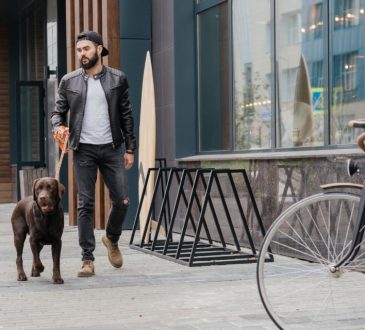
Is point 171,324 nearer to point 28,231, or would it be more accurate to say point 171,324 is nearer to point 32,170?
point 28,231

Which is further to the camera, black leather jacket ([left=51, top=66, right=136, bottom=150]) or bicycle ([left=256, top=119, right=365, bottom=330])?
black leather jacket ([left=51, top=66, right=136, bottom=150])

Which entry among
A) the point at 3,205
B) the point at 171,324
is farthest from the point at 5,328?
the point at 3,205

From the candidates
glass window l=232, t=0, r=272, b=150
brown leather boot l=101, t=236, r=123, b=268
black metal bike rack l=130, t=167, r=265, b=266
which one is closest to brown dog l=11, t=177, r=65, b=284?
brown leather boot l=101, t=236, r=123, b=268

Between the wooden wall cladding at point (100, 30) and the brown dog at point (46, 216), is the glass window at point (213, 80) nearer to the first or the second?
the wooden wall cladding at point (100, 30)

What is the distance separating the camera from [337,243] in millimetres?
4246

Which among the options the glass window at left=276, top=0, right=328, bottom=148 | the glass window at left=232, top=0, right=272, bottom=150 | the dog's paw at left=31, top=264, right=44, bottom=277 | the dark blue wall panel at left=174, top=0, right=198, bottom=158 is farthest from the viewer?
the dark blue wall panel at left=174, top=0, right=198, bottom=158

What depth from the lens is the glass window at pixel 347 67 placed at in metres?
7.80

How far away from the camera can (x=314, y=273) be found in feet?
14.2

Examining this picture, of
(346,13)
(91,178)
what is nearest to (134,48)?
(346,13)

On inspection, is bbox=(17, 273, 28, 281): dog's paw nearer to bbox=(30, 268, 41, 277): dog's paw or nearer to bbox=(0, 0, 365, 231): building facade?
bbox=(30, 268, 41, 277): dog's paw

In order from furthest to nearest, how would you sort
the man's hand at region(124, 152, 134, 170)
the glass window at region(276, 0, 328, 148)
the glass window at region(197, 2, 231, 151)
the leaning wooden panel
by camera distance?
1. the glass window at region(197, 2, 231, 151)
2. the leaning wooden panel
3. the glass window at region(276, 0, 328, 148)
4. the man's hand at region(124, 152, 134, 170)

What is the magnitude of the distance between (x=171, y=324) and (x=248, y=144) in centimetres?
507

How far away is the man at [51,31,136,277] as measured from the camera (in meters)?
7.29

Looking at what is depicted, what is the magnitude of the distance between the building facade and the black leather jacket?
1764 mm
